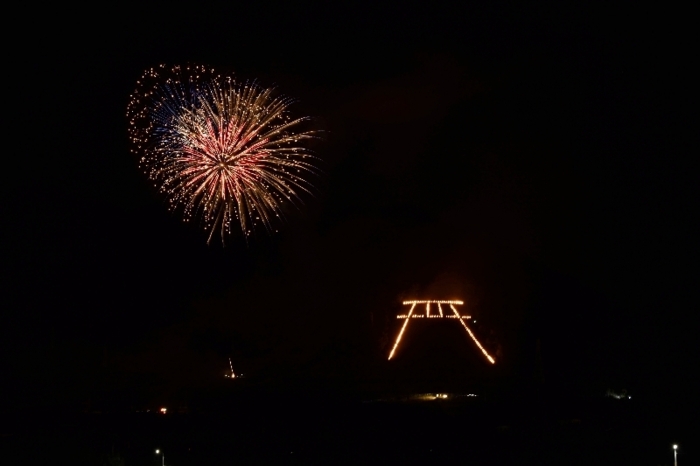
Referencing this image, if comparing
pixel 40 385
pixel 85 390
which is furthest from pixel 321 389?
pixel 40 385

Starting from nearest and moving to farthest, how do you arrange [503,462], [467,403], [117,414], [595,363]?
[503,462], [117,414], [467,403], [595,363]

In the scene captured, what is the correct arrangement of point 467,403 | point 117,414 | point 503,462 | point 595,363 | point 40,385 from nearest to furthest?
point 503,462 < point 117,414 < point 467,403 < point 40,385 < point 595,363

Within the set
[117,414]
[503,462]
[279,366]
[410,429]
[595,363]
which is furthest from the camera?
[279,366]

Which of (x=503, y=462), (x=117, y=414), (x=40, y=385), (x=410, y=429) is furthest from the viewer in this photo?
(x=40, y=385)

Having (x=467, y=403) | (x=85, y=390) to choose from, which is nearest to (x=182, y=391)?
(x=85, y=390)

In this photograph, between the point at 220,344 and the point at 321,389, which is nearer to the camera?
the point at 321,389

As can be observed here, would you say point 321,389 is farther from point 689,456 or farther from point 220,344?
point 689,456

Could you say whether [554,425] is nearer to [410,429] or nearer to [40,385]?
[410,429]

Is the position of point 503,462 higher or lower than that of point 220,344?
lower

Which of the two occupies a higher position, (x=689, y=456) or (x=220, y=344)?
(x=220, y=344)
